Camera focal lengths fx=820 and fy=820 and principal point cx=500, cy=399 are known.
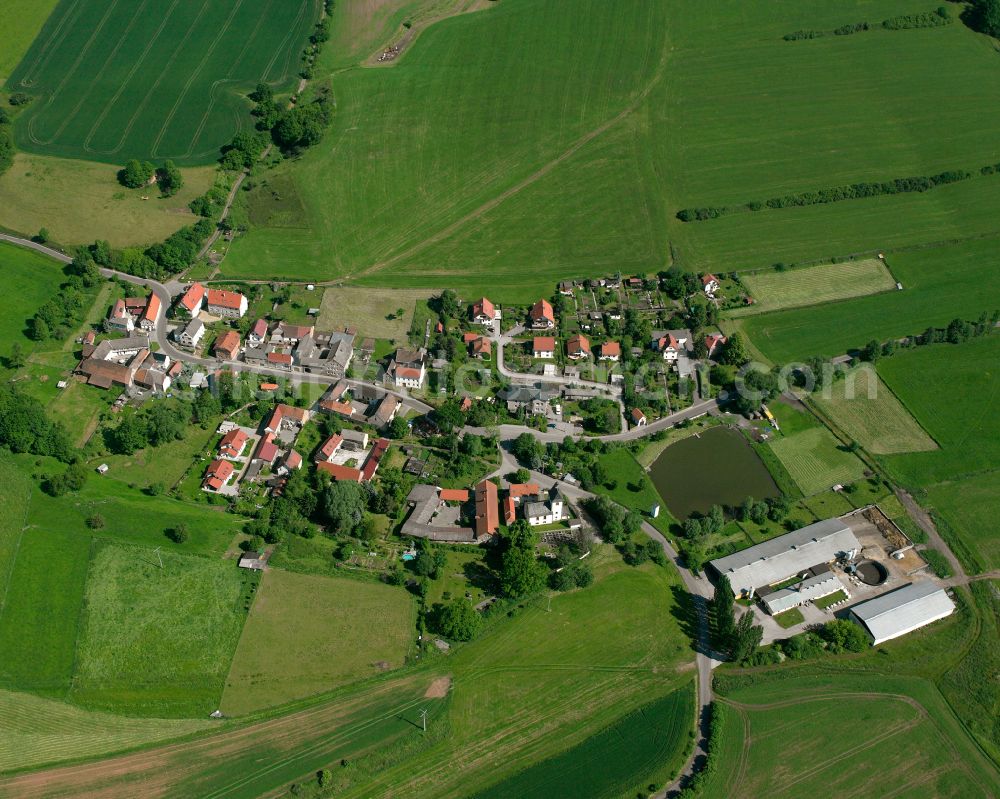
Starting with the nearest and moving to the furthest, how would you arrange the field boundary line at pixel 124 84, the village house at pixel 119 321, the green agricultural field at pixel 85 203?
the village house at pixel 119 321 < the green agricultural field at pixel 85 203 < the field boundary line at pixel 124 84

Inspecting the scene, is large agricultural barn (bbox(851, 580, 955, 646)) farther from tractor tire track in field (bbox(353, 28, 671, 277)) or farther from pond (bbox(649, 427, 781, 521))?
tractor tire track in field (bbox(353, 28, 671, 277))

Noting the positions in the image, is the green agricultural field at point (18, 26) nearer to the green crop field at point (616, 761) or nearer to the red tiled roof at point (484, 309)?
the red tiled roof at point (484, 309)

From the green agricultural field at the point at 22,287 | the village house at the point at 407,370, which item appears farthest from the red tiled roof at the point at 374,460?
the green agricultural field at the point at 22,287

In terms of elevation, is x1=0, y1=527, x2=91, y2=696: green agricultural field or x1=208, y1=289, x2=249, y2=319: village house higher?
x1=208, y1=289, x2=249, y2=319: village house

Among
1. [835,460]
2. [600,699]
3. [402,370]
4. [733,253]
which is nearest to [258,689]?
[600,699]

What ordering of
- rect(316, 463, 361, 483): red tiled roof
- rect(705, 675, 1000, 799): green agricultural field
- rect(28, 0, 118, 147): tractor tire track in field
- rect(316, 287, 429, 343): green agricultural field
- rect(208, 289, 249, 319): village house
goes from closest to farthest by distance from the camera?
rect(705, 675, 1000, 799): green agricultural field
rect(316, 463, 361, 483): red tiled roof
rect(208, 289, 249, 319): village house
rect(316, 287, 429, 343): green agricultural field
rect(28, 0, 118, 147): tractor tire track in field

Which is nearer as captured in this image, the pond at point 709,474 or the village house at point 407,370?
the pond at point 709,474

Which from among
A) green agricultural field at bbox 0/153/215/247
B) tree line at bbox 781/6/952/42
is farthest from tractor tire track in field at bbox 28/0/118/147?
tree line at bbox 781/6/952/42
